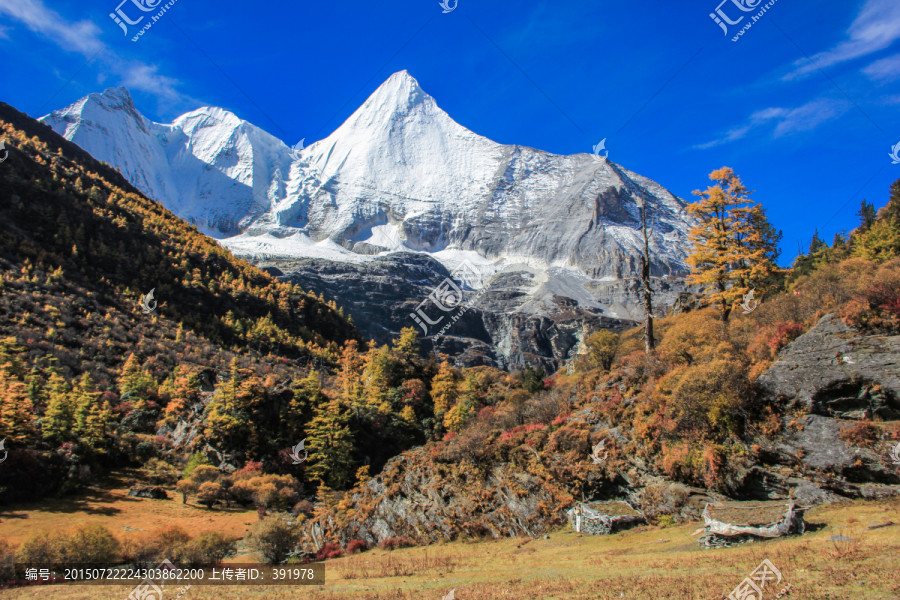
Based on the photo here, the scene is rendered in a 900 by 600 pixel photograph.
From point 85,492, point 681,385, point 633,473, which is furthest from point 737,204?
point 85,492

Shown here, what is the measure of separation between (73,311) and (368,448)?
174 feet

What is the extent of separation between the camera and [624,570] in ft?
41.3

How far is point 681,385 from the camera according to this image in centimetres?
1902

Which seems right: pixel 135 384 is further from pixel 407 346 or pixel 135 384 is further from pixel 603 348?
pixel 603 348

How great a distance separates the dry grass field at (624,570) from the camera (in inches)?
377

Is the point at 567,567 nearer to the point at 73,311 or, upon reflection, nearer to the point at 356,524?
the point at 356,524

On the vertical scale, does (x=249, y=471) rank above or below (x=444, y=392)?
below
